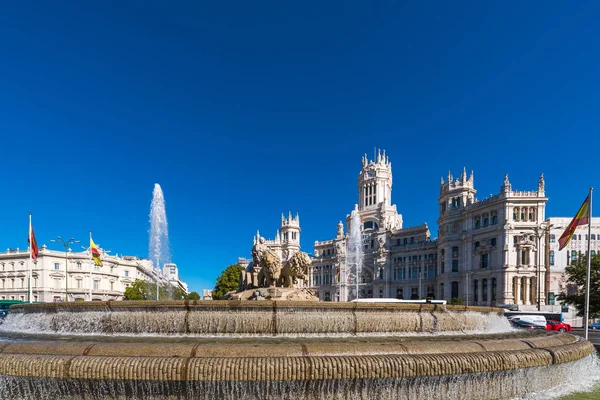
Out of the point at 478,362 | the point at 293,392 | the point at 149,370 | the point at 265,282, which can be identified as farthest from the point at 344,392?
the point at 265,282

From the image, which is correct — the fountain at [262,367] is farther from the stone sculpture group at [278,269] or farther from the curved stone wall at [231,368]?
the stone sculpture group at [278,269]

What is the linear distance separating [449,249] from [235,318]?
249 feet

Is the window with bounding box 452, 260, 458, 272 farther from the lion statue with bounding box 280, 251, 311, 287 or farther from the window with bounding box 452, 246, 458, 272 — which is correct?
the lion statue with bounding box 280, 251, 311, 287

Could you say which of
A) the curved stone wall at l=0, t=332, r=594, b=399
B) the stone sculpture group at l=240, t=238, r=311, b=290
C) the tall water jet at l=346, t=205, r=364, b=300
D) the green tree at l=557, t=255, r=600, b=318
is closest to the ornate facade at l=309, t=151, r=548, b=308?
the tall water jet at l=346, t=205, r=364, b=300

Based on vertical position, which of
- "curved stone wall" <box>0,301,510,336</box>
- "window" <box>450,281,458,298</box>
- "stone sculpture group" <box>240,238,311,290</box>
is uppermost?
A: "stone sculpture group" <box>240,238,311,290</box>

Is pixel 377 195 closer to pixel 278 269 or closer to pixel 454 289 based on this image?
pixel 454 289

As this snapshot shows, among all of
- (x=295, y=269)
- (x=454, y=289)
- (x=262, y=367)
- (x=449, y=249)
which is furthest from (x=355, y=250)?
(x=262, y=367)

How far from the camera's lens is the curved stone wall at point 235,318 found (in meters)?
10.8

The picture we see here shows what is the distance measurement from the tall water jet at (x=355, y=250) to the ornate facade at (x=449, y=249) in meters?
1.20

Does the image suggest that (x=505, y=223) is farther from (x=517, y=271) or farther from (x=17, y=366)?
(x=17, y=366)

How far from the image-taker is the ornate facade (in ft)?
215

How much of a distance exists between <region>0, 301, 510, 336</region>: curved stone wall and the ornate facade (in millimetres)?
62588

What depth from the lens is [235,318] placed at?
35.5 ft

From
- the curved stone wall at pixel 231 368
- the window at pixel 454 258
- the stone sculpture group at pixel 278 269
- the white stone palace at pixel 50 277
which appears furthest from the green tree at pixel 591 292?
the white stone palace at pixel 50 277
